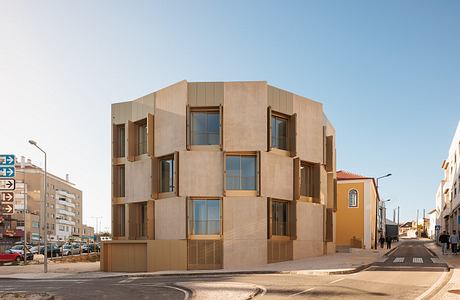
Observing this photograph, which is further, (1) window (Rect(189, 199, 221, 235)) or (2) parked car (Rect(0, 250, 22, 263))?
→ (2) parked car (Rect(0, 250, 22, 263))

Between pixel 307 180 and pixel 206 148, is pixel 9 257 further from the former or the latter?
pixel 307 180

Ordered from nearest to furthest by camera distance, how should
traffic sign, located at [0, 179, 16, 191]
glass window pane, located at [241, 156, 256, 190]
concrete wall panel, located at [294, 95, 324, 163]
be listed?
traffic sign, located at [0, 179, 16, 191] < glass window pane, located at [241, 156, 256, 190] < concrete wall panel, located at [294, 95, 324, 163]

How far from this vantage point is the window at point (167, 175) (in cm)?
3329

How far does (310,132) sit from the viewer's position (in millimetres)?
36344

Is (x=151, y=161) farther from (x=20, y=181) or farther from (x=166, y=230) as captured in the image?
(x=20, y=181)

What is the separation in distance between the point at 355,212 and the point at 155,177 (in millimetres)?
27146

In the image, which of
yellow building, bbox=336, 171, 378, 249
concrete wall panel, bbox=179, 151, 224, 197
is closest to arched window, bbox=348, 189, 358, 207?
yellow building, bbox=336, 171, 378, 249

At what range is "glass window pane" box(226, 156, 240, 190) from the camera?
31500 millimetres

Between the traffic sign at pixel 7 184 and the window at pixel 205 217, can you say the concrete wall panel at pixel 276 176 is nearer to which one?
the window at pixel 205 217

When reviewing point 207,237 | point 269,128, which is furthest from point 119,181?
point 269,128

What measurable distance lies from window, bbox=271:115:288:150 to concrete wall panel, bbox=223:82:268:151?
6.87 ft

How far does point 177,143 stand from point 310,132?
10.4 metres

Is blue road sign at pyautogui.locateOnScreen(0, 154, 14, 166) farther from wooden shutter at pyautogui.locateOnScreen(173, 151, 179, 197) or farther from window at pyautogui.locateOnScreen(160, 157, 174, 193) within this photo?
window at pyautogui.locateOnScreen(160, 157, 174, 193)

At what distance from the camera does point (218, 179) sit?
1230 inches
